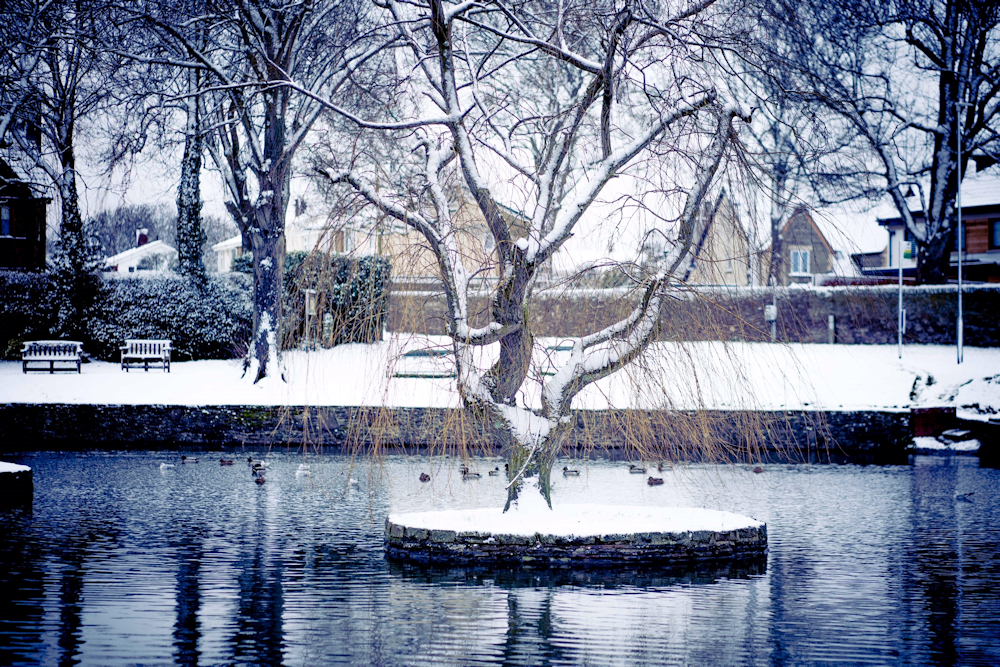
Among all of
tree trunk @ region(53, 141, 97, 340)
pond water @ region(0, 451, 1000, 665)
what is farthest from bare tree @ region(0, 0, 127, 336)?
pond water @ region(0, 451, 1000, 665)

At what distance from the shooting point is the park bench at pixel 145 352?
28.5 m

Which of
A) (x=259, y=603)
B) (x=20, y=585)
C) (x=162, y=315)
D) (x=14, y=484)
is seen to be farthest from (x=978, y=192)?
(x=20, y=585)

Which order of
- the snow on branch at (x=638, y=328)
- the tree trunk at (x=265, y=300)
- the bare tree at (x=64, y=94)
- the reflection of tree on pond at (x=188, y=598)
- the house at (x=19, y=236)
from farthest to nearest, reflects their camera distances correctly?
the house at (x=19, y=236) → the tree trunk at (x=265, y=300) → the bare tree at (x=64, y=94) → the snow on branch at (x=638, y=328) → the reflection of tree on pond at (x=188, y=598)

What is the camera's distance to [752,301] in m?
33.4

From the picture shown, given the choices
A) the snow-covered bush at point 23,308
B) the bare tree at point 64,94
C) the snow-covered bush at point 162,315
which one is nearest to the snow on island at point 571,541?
the bare tree at point 64,94

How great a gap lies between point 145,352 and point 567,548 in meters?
21.8

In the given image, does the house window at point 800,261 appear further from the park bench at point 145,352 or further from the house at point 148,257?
the house at point 148,257

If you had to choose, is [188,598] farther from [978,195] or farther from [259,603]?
[978,195]

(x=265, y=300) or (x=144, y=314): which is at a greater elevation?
(x=265, y=300)

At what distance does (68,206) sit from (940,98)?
2587cm

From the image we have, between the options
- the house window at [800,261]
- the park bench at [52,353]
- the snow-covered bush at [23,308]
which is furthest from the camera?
the house window at [800,261]

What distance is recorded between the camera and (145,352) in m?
29.2

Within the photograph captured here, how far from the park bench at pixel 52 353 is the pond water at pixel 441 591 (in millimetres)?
13677

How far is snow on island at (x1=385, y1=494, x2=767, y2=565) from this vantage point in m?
10.2
